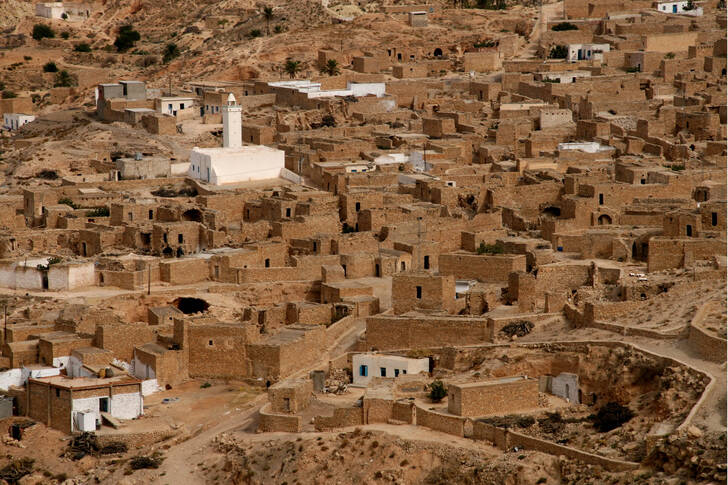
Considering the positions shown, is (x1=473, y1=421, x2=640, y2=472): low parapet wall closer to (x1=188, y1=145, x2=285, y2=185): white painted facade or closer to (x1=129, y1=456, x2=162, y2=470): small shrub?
A: (x1=129, y1=456, x2=162, y2=470): small shrub

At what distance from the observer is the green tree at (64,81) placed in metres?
84.8

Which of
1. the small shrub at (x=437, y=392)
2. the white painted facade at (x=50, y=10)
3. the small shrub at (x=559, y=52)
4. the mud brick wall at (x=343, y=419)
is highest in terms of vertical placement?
the white painted facade at (x=50, y=10)

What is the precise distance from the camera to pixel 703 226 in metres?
47.5

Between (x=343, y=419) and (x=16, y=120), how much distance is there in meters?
42.0

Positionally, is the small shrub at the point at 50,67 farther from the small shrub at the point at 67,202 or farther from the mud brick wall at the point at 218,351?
the mud brick wall at the point at 218,351

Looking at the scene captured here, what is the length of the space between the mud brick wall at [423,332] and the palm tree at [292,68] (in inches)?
1383

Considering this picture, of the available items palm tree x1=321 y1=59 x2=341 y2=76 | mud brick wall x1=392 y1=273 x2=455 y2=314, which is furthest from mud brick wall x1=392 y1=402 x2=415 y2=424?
palm tree x1=321 y1=59 x2=341 y2=76

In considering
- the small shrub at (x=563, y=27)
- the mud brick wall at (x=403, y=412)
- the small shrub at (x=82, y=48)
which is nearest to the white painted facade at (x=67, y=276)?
the mud brick wall at (x=403, y=412)

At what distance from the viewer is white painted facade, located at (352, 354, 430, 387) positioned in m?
40.8

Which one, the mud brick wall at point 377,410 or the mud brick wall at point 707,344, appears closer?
the mud brick wall at point 707,344

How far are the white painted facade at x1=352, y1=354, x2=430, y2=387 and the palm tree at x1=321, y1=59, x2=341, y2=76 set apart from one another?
3594 cm

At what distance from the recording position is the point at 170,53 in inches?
3388

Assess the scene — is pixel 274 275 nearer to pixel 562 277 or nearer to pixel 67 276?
pixel 67 276

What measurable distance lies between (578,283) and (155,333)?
9.73 metres
